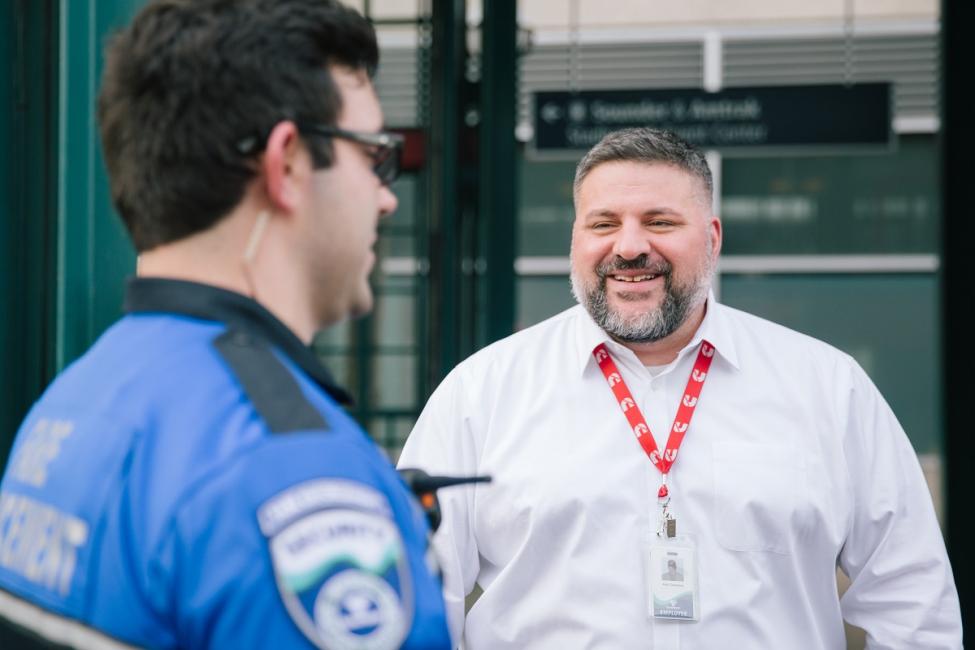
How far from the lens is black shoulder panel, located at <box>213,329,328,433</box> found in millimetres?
927

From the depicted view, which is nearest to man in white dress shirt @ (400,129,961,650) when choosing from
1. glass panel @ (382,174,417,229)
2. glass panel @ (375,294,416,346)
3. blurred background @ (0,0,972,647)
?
blurred background @ (0,0,972,647)

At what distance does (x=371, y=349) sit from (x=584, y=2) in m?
3.46

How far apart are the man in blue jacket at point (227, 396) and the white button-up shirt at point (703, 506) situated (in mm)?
1149

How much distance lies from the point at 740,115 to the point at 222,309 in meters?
4.44

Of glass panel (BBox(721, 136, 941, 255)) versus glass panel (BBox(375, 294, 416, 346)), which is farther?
glass panel (BBox(721, 136, 941, 255))

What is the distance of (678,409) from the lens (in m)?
2.29

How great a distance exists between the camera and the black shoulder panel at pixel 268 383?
93cm

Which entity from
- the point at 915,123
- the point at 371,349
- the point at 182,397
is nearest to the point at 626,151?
the point at 182,397

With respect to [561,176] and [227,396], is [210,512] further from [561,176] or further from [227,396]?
[561,176]

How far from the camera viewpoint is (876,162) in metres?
7.79

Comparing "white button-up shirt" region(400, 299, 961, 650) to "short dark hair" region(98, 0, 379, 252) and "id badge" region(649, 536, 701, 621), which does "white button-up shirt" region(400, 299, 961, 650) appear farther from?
"short dark hair" region(98, 0, 379, 252)

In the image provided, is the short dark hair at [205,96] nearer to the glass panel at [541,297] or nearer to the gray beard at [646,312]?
the gray beard at [646,312]

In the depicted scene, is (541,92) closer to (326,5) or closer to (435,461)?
(435,461)

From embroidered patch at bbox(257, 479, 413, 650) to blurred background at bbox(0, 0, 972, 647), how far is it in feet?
6.17
